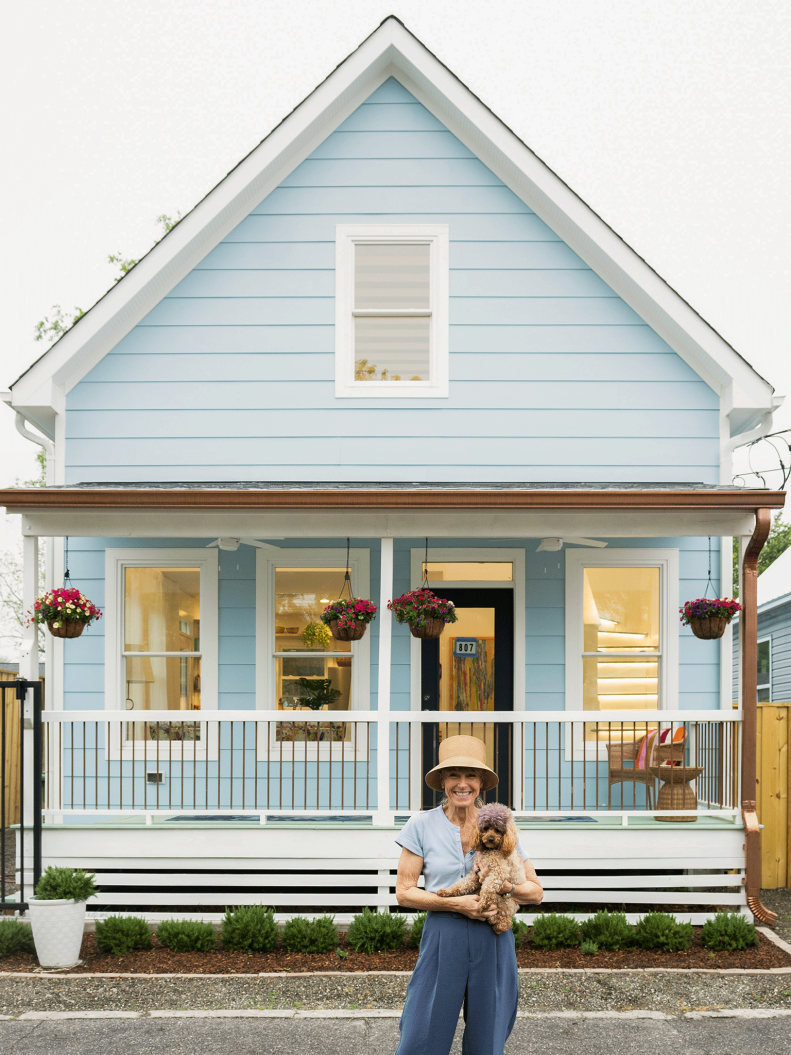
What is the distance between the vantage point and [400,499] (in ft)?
24.6

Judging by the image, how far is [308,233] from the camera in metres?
9.30

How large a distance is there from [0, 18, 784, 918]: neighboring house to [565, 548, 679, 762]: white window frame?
3 centimetres

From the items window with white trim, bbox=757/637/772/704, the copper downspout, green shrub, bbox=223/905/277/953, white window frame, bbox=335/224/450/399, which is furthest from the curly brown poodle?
window with white trim, bbox=757/637/772/704

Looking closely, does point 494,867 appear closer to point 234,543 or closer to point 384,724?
point 384,724

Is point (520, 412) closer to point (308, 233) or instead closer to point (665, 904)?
point (308, 233)

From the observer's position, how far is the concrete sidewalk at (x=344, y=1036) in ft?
17.0

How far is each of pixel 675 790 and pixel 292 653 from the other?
3544 millimetres

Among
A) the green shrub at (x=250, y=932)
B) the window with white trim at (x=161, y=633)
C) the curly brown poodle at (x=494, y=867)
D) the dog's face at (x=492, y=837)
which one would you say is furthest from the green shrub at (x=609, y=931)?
the dog's face at (x=492, y=837)

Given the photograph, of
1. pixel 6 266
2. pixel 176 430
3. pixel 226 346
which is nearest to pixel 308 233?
pixel 226 346

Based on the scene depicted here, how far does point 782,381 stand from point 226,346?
41879 mm

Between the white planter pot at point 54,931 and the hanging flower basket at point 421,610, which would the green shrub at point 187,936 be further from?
the hanging flower basket at point 421,610

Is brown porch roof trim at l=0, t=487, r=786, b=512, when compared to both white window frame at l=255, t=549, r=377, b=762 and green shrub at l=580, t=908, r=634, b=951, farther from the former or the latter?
green shrub at l=580, t=908, r=634, b=951

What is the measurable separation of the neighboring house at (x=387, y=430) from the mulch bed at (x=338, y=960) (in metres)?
1.81

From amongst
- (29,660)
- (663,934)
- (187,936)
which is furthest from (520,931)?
(29,660)
